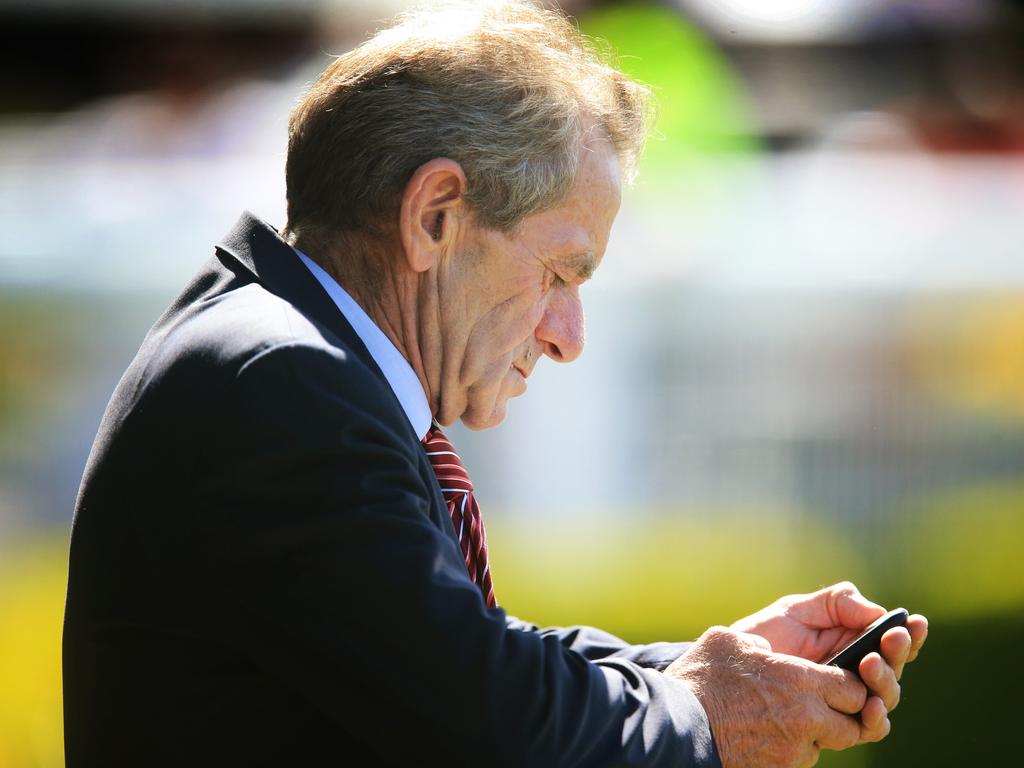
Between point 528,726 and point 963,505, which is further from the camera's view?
point 963,505

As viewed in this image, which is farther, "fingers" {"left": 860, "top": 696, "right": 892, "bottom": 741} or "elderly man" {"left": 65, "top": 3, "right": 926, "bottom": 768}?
"fingers" {"left": 860, "top": 696, "right": 892, "bottom": 741}

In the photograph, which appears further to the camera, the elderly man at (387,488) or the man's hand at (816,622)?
the man's hand at (816,622)

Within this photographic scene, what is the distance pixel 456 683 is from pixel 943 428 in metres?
3.54

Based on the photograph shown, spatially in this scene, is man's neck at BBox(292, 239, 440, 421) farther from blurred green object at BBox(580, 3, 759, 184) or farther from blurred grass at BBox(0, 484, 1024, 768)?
blurred green object at BBox(580, 3, 759, 184)

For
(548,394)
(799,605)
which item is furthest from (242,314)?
(548,394)

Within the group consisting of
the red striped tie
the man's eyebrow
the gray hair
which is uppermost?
the gray hair

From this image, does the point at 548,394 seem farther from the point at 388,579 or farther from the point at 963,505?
the point at 388,579

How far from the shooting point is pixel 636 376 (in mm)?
4324

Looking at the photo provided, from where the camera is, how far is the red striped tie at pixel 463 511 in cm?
185

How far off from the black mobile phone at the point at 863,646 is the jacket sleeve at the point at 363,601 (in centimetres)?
41

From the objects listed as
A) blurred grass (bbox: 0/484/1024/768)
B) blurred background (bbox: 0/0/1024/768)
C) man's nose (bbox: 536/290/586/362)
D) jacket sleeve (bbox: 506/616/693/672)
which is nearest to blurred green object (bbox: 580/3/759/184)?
blurred background (bbox: 0/0/1024/768)

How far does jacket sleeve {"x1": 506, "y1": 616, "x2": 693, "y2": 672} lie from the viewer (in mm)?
1928

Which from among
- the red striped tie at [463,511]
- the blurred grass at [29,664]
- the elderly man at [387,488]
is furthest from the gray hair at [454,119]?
the blurred grass at [29,664]

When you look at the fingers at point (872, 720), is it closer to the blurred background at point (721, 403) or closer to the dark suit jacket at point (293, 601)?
the dark suit jacket at point (293, 601)
